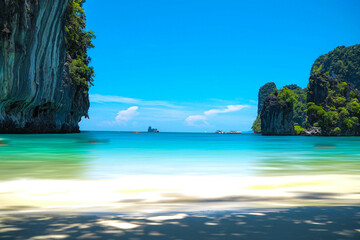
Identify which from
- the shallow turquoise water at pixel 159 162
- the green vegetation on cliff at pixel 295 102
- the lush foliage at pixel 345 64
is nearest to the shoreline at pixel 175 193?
the shallow turquoise water at pixel 159 162

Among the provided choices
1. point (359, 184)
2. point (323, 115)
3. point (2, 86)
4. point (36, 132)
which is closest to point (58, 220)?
point (359, 184)

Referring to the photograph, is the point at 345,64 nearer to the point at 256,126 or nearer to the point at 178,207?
the point at 256,126

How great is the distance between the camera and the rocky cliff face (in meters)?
33.8

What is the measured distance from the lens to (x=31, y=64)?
39156 mm

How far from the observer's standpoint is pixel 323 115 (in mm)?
101062

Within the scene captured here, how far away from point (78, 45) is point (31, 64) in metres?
25.4

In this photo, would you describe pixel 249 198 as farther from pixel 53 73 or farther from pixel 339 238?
pixel 53 73

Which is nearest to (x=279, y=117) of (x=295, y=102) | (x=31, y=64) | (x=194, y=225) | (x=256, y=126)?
(x=295, y=102)

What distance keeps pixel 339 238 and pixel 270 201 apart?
262 centimetres

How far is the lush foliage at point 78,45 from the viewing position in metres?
57.7

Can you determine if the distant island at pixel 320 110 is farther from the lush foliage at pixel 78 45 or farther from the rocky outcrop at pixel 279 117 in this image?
the lush foliage at pixel 78 45

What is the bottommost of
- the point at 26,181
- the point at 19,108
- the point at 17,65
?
the point at 26,181

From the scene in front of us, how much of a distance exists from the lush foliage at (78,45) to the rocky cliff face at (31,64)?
13.4 feet

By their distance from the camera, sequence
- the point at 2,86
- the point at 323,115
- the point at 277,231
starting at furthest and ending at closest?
1. the point at 323,115
2. the point at 2,86
3. the point at 277,231
